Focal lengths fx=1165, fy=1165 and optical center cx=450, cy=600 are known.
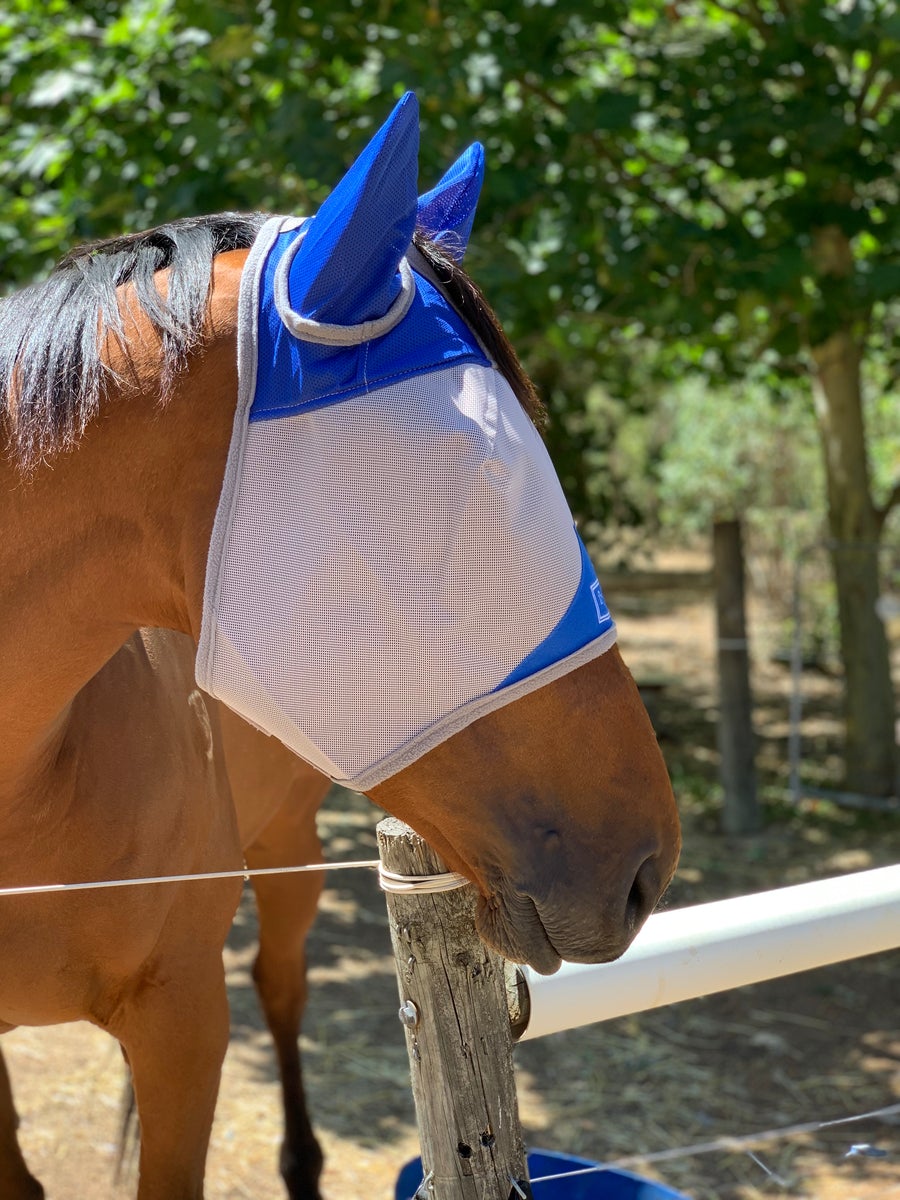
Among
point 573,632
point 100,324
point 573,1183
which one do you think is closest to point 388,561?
point 573,632

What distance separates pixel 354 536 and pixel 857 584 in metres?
5.89

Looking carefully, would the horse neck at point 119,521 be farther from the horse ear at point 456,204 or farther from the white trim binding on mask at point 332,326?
the horse ear at point 456,204

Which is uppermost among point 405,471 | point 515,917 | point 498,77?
point 405,471

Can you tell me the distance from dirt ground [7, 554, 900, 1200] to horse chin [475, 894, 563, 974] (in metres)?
1.01

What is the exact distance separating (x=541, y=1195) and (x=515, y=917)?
107 centimetres

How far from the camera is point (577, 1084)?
371 centimetres

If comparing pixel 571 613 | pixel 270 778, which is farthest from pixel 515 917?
pixel 270 778

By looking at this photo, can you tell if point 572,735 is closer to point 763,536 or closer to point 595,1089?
point 595,1089

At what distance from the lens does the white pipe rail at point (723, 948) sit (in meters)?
1.57

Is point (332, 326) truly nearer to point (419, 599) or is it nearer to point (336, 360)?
point (336, 360)

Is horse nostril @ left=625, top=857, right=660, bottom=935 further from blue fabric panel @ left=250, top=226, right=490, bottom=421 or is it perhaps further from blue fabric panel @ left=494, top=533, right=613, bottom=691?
blue fabric panel @ left=250, top=226, right=490, bottom=421

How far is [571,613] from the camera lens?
1202 mm

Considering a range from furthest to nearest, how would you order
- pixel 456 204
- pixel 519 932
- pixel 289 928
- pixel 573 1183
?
pixel 289 928, pixel 573 1183, pixel 456 204, pixel 519 932

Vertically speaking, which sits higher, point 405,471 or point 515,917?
point 405,471
